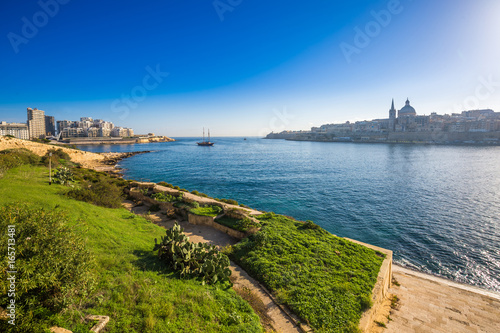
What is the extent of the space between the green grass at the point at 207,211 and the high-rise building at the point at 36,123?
6894 inches

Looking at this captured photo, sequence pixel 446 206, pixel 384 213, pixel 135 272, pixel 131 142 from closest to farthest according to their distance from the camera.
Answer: pixel 135 272 < pixel 384 213 < pixel 446 206 < pixel 131 142

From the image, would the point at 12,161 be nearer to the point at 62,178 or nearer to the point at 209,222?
the point at 62,178

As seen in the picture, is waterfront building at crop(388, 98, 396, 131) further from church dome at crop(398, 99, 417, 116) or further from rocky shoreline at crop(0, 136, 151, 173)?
rocky shoreline at crop(0, 136, 151, 173)

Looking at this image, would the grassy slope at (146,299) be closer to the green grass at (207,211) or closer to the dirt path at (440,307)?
the green grass at (207,211)

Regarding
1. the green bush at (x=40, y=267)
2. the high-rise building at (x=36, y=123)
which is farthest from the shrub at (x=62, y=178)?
the high-rise building at (x=36, y=123)

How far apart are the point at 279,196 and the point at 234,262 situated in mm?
18360

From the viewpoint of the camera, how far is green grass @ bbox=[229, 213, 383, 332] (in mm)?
6980

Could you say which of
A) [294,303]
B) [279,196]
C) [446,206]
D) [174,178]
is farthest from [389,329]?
[174,178]

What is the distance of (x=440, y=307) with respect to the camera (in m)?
9.41

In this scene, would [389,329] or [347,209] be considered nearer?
[389,329]

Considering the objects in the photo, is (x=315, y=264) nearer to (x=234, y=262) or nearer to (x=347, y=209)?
(x=234, y=262)

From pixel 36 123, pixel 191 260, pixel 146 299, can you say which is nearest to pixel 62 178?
pixel 191 260

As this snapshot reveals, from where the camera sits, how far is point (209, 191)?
29953 millimetres

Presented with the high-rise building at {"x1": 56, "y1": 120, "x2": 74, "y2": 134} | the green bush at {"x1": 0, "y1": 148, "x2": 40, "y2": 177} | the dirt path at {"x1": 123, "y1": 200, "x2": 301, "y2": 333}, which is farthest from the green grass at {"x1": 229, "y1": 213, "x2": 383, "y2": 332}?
the high-rise building at {"x1": 56, "y1": 120, "x2": 74, "y2": 134}
